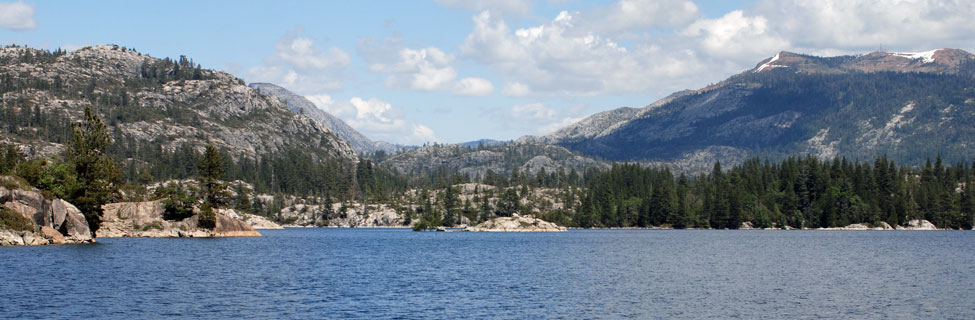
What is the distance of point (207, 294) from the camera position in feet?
215

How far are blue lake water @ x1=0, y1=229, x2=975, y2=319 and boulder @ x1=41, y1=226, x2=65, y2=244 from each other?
515 centimetres

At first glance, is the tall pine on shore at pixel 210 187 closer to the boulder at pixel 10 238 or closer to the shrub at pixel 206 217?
the shrub at pixel 206 217

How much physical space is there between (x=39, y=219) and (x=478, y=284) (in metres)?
75.3

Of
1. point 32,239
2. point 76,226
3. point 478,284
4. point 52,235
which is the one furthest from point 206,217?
point 478,284

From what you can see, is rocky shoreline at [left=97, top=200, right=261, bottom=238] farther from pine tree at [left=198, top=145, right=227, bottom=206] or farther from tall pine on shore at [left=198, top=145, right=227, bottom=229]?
pine tree at [left=198, top=145, right=227, bottom=206]

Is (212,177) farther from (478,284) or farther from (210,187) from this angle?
(478,284)

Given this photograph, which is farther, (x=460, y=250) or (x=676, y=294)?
(x=460, y=250)

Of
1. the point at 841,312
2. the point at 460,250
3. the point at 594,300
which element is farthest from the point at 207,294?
the point at 460,250

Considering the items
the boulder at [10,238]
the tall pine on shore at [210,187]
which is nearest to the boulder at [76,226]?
the boulder at [10,238]

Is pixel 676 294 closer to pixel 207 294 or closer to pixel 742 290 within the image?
pixel 742 290

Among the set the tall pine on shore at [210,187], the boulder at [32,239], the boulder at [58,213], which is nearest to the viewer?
the boulder at [32,239]

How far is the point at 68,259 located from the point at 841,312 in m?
82.4

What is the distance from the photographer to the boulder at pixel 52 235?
115625mm

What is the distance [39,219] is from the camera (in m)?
114
